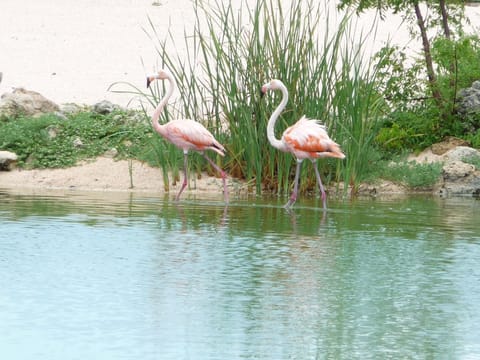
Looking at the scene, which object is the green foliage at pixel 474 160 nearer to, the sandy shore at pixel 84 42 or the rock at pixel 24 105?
the sandy shore at pixel 84 42

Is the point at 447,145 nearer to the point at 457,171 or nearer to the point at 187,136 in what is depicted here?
the point at 457,171

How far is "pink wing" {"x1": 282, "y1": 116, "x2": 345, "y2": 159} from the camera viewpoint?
12.5m

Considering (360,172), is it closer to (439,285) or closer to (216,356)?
(439,285)

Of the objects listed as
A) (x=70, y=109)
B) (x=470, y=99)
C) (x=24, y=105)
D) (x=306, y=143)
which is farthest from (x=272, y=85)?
(x=70, y=109)

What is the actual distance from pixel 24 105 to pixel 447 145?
21.0ft

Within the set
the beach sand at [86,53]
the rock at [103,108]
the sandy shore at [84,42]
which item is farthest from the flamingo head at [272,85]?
the sandy shore at [84,42]

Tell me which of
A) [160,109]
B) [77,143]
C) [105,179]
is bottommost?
[105,179]

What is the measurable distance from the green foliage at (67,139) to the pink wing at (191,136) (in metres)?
1.83

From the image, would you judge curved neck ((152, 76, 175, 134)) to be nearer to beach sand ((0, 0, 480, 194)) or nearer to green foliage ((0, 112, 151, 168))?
beach sand ((0, 0, 480, 194))

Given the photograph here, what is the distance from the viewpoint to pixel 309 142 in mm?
12469

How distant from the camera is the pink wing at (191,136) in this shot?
519 inches

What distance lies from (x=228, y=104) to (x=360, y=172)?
6.20 feet

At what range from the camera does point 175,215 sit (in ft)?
37.4

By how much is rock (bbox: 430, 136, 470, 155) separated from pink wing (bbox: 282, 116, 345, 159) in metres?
4.12
